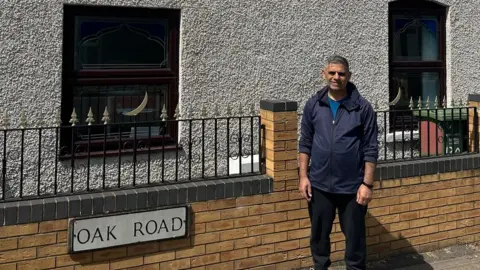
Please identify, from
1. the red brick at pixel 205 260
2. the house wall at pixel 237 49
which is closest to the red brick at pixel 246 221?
the red brick at pixel 205 260

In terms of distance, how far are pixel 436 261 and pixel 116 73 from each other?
3701 millimetres

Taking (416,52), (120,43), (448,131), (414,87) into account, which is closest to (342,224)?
(448,131)

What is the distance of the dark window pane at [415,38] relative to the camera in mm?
6598

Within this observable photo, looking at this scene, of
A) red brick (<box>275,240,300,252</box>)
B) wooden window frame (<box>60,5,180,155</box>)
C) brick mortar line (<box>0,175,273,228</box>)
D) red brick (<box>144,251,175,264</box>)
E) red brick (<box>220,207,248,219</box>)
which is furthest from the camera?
wooden window frame (<box>60,5,180,155</box>)

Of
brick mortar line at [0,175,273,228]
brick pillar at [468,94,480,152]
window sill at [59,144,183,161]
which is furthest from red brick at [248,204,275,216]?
brick pillar at [468,94,480,152]

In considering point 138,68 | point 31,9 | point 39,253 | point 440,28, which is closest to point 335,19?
point 440,28

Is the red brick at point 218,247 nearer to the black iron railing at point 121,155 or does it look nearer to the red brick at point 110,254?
the black iron railing at point 121,155

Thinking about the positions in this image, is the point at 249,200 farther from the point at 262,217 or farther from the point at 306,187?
the point at 306,187

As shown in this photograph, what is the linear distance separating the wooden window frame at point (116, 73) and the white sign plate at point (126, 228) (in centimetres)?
91

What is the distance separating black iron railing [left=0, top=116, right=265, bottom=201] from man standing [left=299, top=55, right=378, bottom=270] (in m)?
0.78

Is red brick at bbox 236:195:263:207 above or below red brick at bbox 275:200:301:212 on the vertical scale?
above

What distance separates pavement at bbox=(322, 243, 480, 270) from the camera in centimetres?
455

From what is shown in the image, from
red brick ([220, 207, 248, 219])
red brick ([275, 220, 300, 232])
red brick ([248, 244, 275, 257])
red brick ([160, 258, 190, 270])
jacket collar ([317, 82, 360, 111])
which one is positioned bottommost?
red brick ([160, 258, 190, 270])

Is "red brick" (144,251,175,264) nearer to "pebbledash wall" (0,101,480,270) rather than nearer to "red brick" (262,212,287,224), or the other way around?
"pebbledash wall" (0,101,480,270)
